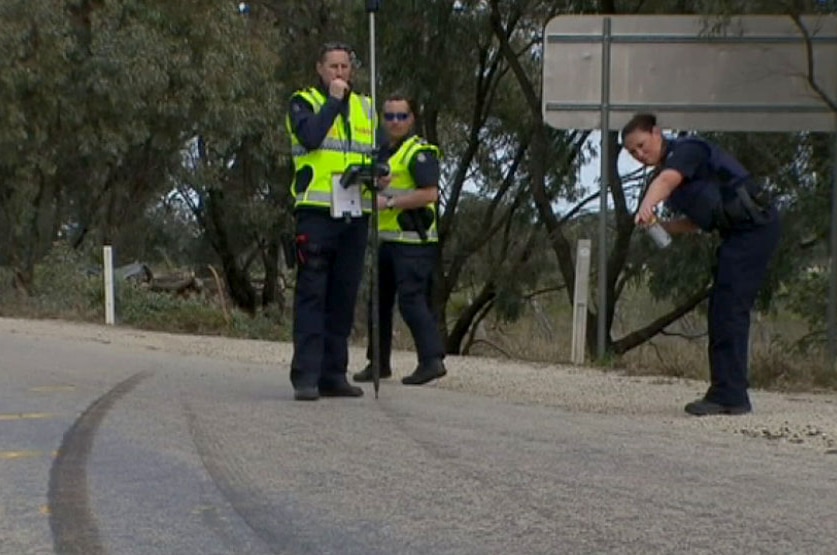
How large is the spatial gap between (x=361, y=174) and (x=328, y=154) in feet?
0.72

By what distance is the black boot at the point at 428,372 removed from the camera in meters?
8.90

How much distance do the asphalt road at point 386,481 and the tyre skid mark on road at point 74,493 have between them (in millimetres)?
10

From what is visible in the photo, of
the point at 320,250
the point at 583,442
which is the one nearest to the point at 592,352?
the point at 320,250

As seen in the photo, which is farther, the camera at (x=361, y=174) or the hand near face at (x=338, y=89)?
the camera at (x=361, y=174)

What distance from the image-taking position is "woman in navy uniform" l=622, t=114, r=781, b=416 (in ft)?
24.2

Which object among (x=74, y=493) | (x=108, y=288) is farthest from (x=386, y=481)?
(x=108, y=288)

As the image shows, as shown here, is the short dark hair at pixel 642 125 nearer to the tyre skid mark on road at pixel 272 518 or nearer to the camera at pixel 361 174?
the camera at pixel 361 174

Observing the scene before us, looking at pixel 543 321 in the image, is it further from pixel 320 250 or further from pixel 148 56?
pixel 320 250

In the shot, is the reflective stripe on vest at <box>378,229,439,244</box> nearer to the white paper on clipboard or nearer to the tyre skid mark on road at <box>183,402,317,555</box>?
the white paper on clipboard

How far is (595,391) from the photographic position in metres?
8.91

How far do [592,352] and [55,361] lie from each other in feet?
18.0

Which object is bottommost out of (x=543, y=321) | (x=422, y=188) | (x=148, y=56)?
(x=543, y=321)

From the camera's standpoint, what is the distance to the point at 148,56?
24.6 meters

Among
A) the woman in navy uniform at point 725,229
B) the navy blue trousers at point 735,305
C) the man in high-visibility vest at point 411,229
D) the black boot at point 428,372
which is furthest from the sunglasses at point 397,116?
the navy blue trousers at point 735,305
